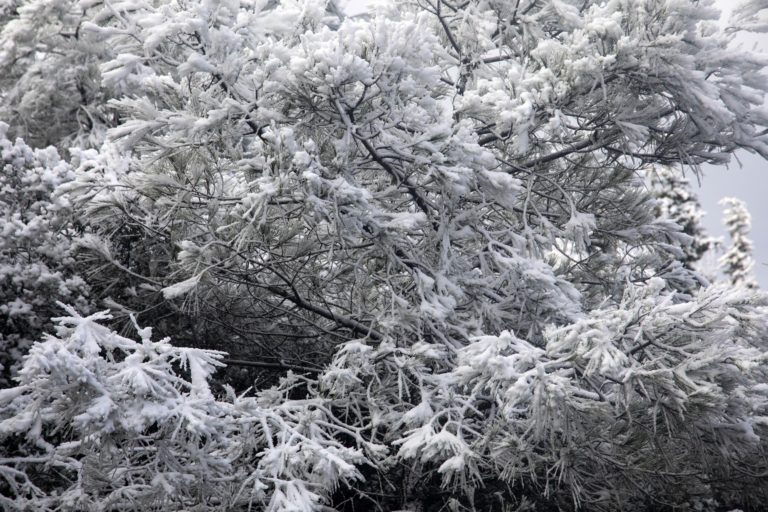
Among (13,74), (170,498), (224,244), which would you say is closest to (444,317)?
(224,244)

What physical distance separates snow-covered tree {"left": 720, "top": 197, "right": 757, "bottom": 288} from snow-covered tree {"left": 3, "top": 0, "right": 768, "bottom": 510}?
19222mm

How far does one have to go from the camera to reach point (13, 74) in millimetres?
9328

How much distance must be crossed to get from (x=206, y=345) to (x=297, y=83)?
8.54 feet

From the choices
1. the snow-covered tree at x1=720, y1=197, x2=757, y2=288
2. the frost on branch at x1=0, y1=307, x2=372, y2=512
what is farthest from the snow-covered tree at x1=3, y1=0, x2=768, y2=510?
the snow-covered tree at x1=720, y1=197, x2=757, y2=288

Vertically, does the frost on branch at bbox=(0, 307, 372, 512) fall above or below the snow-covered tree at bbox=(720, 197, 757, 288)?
above

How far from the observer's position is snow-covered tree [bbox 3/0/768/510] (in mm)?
3674

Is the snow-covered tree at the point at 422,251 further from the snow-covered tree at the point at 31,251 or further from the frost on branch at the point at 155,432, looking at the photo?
the snow-covered tree at the point at 31,251

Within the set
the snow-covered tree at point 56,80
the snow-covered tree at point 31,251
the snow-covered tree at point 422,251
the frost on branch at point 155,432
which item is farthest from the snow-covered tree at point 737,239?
the snow-covered tree at point 31,251

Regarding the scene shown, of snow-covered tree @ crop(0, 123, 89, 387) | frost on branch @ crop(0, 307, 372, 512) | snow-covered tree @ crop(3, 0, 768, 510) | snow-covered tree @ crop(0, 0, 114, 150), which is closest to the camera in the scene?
frost on branch @ crop(0, 307, 372, 512)

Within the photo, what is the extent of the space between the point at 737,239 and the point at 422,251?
21520 millimetres

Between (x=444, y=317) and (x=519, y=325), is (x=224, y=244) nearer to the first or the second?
(x=444, y=317)

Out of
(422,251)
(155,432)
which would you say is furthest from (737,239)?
(155,432)

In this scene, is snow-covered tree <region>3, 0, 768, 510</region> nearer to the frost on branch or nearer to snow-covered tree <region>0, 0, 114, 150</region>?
the frost on branch

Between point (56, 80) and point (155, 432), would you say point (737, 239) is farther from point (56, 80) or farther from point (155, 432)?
point (155, 432)
